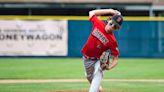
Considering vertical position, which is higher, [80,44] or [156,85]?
[156,85]

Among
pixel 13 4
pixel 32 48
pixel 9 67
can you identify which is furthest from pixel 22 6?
pixel 9 67

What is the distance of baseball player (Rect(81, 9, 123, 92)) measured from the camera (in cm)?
925

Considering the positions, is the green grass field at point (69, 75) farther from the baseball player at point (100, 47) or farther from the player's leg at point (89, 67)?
the baseball player at point (100, 47)

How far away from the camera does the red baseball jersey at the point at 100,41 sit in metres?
9.30

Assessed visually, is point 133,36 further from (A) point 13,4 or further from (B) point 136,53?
(A) point 13,4

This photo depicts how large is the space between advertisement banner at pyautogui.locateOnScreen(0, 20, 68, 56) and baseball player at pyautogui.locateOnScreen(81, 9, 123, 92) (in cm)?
1615

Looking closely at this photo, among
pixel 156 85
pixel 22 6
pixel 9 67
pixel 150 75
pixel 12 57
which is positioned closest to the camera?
pixel 156 85

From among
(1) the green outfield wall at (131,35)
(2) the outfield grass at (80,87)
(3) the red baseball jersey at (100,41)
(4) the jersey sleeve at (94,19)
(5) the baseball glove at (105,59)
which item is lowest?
(1) the green outfield wall at (131,35)

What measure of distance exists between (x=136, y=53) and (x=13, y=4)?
29.4 feet

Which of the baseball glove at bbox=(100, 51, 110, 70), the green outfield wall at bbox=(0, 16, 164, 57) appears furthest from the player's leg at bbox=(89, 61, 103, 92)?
the green outfield wall at bbox=(0, 16, 164, 57)

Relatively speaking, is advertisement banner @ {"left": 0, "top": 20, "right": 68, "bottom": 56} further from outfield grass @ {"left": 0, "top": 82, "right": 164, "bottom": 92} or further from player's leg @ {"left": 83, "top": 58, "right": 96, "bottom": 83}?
player's leg @ {"left": 83, "top": 58, "right": 96, "bottom": 83}

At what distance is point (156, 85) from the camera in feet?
46.9

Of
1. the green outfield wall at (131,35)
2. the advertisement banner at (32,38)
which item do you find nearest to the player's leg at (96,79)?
the advertisement banner at (32,38)

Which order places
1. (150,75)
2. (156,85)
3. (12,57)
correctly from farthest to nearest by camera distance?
(12,57) < (150,75) < (156,85)
